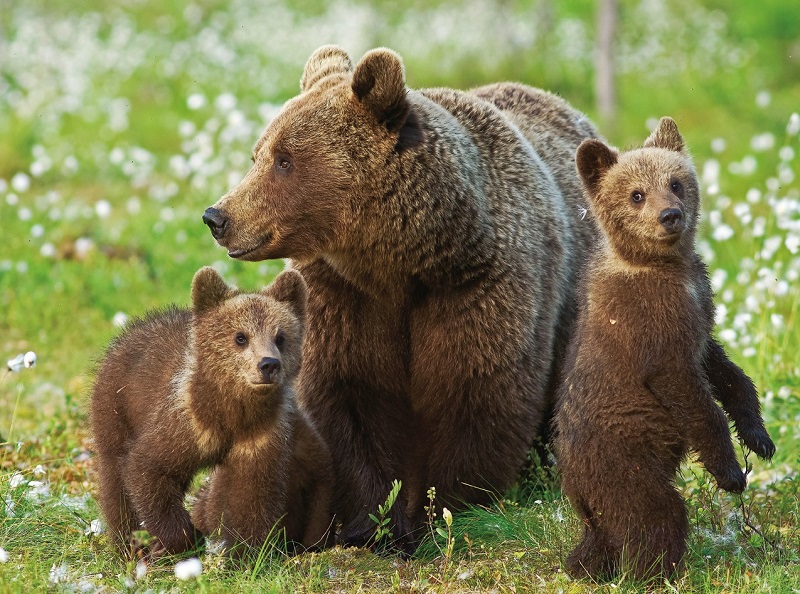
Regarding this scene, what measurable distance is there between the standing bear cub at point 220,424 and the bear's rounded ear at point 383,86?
85 cm

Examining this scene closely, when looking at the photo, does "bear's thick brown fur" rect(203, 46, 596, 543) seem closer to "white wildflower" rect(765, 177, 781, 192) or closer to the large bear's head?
the large bear's head

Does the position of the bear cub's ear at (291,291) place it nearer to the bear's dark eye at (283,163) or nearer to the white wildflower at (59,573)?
the bear's dark eye at (283,163)

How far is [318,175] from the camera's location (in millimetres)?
5590

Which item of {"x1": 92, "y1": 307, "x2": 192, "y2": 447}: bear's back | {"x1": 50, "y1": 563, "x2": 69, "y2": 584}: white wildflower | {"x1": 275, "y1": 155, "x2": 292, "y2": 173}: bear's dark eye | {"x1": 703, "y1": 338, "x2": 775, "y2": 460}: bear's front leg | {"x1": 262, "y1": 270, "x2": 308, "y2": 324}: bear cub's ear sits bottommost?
{"x1": 50, "y1": 563, "x2": 69, "y2": 584}: white wildflower

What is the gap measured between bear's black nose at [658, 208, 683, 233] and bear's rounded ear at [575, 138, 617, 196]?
404 mm

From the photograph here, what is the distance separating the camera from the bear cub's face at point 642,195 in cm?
476

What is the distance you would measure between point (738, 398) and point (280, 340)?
6.29 feet

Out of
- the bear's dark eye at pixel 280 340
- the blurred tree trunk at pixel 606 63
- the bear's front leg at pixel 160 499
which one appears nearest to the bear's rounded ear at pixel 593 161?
the bear's dark eye at pixel 280 340

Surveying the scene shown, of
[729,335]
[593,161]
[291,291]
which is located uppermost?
[593,161]

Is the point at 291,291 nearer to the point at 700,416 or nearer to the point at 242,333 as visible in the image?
the point at 242,333

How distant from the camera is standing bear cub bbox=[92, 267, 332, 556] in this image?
16.6 ft

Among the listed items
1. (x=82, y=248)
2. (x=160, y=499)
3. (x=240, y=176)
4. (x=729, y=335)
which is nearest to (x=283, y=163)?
(x=160, y=499)

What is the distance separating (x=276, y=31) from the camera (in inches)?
854

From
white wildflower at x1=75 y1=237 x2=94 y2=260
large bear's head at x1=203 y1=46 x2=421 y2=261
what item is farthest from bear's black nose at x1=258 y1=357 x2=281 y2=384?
white wildflower at x1=75 y1=237 x2=94 y2=260
